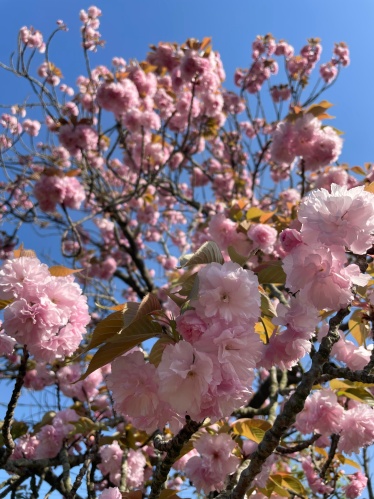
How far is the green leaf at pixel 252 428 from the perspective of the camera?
165cm

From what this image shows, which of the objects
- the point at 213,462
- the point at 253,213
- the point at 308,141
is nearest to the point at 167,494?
the point at 213,462

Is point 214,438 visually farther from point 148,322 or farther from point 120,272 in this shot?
point 120,272

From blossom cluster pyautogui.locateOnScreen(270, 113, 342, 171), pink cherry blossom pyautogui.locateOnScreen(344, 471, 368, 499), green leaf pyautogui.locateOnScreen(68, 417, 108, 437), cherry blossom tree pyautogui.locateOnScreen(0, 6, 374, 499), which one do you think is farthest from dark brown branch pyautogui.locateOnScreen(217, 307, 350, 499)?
blossom cluster pyautogui.locateOnScreen(270, 113, 342, 171)

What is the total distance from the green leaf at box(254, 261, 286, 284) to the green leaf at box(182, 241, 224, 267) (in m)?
0.15

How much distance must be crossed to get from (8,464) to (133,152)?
15.0 feet

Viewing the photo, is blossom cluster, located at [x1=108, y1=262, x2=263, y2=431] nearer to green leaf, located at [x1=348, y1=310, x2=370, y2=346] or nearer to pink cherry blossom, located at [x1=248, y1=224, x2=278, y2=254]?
green leaf, located at [x1=348, y1=310, x2=370, y2=346]

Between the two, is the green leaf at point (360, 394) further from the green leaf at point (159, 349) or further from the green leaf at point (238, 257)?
the green leaf at point (159, 349)

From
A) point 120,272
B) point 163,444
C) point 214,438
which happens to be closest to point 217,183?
point 120,272

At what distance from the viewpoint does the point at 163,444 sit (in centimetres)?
115

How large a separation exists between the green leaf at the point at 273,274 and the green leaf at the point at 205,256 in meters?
0.15

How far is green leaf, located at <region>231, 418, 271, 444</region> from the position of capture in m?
1.65

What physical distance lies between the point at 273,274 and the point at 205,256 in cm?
21

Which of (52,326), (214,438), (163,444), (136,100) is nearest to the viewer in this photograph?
(163,444)

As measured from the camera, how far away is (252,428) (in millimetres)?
1676
